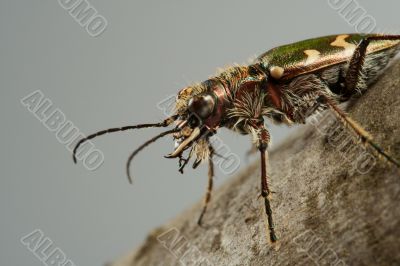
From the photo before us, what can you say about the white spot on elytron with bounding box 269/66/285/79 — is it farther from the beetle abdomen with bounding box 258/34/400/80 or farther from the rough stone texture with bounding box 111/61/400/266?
the rough stone texture with bounding box 111/61/400/266

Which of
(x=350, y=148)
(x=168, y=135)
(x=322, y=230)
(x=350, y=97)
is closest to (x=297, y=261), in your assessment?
(x=322, y=230)

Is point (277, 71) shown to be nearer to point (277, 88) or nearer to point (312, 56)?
point (277, 88)

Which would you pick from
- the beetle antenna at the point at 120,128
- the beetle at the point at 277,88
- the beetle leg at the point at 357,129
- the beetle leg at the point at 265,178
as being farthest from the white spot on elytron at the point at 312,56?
the beetle antenna at the point at 120,128

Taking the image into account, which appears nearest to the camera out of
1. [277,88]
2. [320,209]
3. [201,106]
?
[320,209]

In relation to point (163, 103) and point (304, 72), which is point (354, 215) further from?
point (163, 103)

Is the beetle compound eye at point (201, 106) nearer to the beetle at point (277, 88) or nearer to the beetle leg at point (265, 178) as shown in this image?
the beetle at point (277, 88)

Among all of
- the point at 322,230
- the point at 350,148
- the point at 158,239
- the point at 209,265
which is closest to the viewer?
the point at 322,230

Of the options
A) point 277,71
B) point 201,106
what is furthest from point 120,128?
point 277,71

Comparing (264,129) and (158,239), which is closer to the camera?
(264,129)
